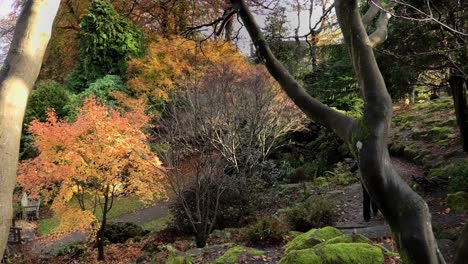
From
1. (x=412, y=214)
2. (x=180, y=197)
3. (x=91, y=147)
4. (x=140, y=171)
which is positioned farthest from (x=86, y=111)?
(x=412, y=214)

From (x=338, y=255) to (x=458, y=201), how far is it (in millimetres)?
5086

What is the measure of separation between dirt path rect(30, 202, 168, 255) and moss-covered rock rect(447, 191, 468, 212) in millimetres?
8980

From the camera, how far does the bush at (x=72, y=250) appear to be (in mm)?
9898

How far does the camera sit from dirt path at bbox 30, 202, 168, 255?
36.1 ft

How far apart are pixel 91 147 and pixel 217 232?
335cm

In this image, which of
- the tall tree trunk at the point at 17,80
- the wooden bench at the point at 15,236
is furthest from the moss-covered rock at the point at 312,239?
the wooden bench at the point at 15,236

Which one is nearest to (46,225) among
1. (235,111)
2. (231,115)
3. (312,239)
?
(231,115)

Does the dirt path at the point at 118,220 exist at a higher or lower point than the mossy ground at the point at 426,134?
lower

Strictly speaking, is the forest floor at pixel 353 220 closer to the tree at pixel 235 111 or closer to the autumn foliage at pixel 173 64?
the tree at pixel 235 111

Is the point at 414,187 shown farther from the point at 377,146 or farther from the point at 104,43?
the point at 104,43

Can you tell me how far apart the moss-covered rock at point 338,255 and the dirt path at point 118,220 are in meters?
8.76

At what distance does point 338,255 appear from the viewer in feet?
13.0

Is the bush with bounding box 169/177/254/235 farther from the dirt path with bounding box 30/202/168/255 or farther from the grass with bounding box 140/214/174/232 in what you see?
the dirt path with bounding box 30/202/168/255

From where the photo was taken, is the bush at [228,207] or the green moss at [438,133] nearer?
the bush at [228,207]
